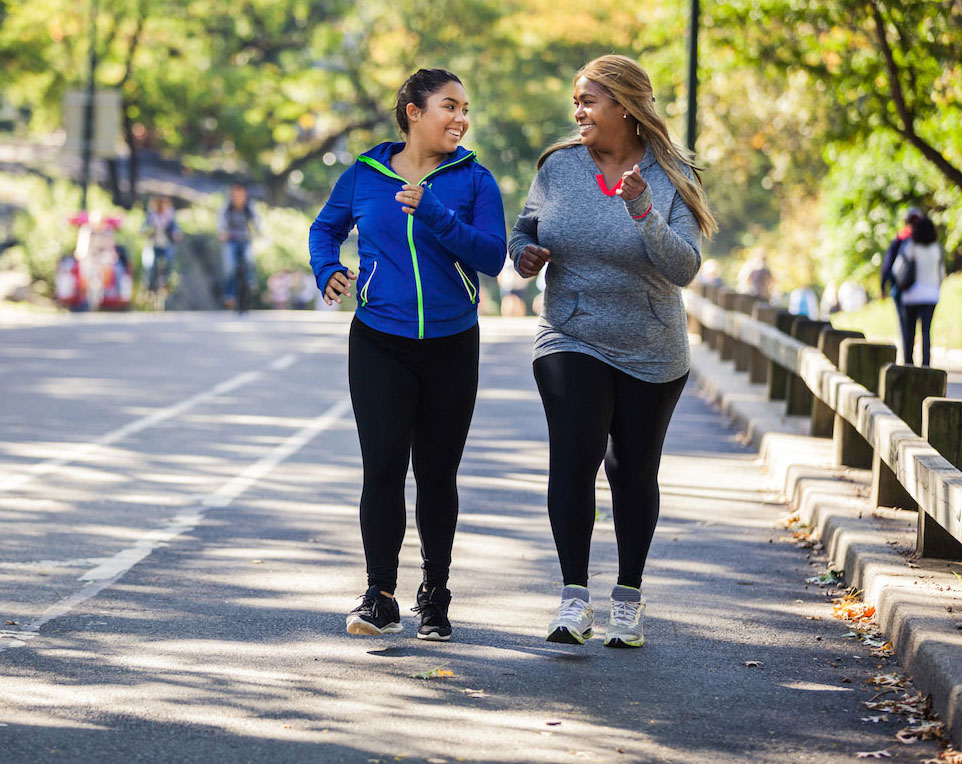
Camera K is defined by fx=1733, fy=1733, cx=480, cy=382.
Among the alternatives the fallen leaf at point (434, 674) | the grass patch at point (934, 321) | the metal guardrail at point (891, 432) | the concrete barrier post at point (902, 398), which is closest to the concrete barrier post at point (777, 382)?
the metal guardrail at point (891, 432)

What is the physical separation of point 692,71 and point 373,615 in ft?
45.2

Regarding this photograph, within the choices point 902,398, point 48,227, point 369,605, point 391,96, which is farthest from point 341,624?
point 391,96

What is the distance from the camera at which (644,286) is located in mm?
5777

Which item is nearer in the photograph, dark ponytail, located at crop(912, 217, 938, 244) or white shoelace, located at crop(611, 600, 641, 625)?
white shoelace, located at crop(611, 600, 641, 625)

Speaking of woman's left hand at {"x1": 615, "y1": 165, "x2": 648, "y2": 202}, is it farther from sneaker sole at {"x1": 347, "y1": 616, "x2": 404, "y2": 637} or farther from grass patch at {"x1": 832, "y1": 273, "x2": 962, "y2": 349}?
grass patch at {"x1": 832, "y1": 273, "x2": 962, "y2": 349}

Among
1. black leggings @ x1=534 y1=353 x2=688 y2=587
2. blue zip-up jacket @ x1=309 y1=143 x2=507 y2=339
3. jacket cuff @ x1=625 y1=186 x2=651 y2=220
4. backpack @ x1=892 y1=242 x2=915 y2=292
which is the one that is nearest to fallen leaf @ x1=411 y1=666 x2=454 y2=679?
black leggings @ x1=534 y1=353 x2=688 y2=587

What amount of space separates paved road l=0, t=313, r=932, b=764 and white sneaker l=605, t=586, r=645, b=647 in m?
0.07

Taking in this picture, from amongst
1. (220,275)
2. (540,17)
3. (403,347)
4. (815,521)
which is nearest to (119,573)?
(403,347)

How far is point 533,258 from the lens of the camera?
221 inches

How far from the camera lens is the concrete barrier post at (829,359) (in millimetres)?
10172

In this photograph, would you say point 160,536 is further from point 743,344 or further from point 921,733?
point 743,344

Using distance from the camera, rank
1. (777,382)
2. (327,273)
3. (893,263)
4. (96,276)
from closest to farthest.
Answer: (327,273) < (777,382) < (893,263) < (96,276)

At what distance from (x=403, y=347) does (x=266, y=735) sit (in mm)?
1537

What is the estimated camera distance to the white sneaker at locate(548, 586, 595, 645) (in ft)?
18.9
